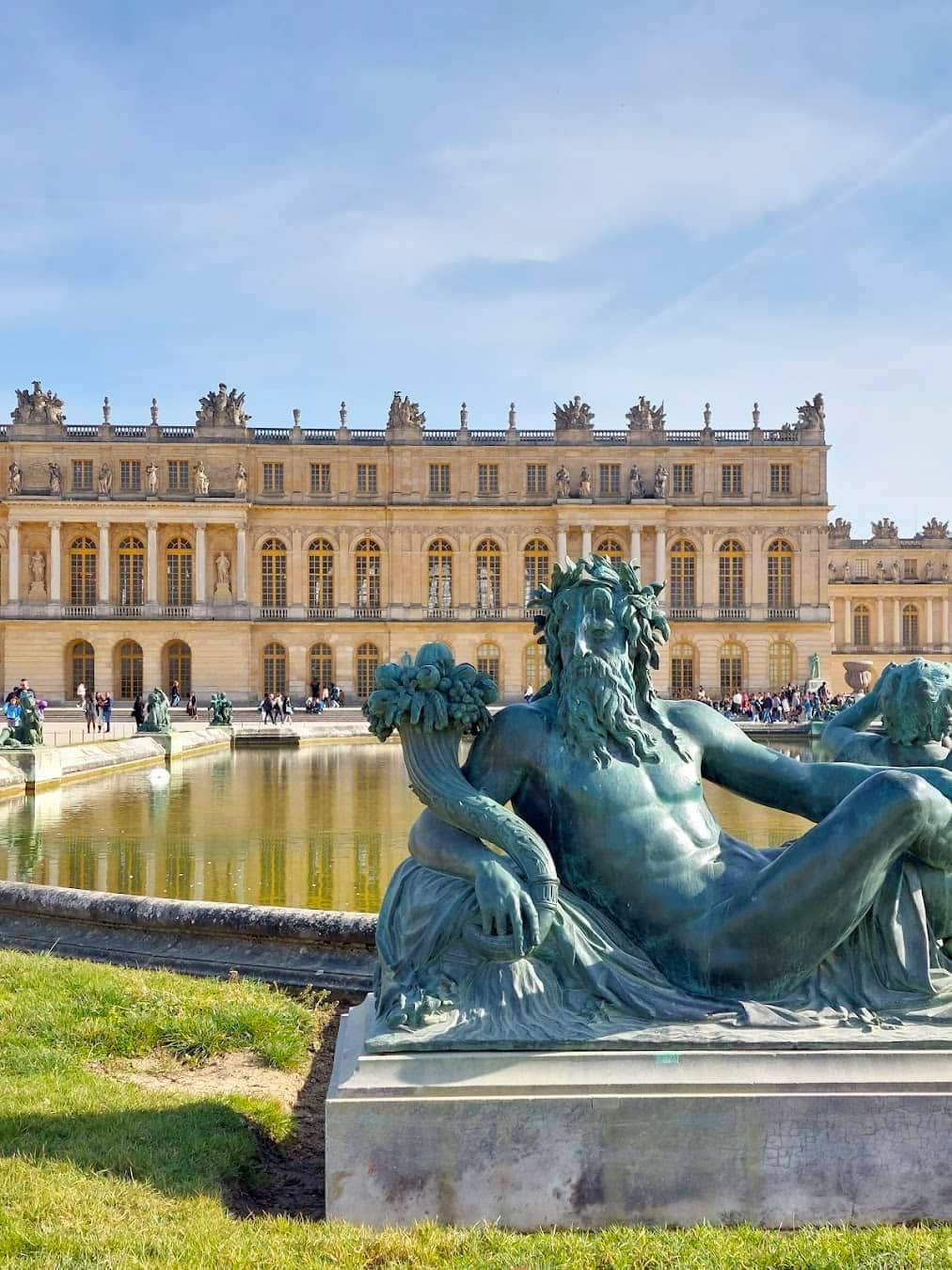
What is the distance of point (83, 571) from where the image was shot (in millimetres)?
49031

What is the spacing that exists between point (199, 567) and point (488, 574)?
480 inches

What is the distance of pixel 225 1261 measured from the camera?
9.01ft

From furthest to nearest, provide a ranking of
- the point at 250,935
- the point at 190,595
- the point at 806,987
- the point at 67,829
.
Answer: the point at 190,595 → the point at 67,829 → the point at 250,935 → the point at 806,987

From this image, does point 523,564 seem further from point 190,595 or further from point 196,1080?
point 196,1080

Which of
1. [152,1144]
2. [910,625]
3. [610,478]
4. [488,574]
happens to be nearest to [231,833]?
[152,1144]

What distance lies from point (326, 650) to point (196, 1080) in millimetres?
45737

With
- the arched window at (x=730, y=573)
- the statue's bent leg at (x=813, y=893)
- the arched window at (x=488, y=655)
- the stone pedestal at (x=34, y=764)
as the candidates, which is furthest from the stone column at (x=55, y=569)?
the statue's bent leg at (x=813, y=893)

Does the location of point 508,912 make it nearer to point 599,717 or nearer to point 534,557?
point 599,717

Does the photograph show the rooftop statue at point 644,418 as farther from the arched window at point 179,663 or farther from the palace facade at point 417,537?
the arched window at point 179,663

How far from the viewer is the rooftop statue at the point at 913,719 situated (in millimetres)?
3727

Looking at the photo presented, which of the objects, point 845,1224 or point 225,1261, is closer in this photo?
point 225,1261

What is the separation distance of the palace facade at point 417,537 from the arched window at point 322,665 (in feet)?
0.22

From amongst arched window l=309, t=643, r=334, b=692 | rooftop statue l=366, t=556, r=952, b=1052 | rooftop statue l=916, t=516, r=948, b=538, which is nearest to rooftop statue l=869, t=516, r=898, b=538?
rooftop statue l=916, t=516, r=948, b=538

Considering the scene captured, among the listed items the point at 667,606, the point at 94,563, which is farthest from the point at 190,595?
the point at 667,606
